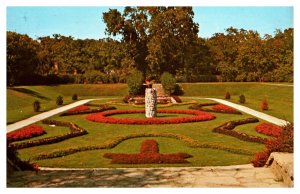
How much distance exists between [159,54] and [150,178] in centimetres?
2637

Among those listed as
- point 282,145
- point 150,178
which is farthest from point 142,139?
point 150,178

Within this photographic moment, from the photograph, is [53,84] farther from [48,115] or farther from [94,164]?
[94,164]

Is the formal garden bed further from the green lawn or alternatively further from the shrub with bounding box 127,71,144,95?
the shrub with bounding box 127,71,144,95

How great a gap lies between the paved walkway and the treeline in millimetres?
18606

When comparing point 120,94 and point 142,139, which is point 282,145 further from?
point 120,94

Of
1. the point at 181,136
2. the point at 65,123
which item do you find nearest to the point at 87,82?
the point at 65,123

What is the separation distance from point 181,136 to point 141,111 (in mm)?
7501

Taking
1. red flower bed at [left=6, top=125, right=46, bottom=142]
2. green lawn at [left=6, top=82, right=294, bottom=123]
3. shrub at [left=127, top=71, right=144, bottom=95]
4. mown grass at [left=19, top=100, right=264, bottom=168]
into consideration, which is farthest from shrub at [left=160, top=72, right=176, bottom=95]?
red flower bed at [left=6, top=125, right=46, bottom=142]

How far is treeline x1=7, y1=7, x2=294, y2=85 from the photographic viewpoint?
28594 millimetres

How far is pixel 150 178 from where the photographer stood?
6906 millimetres

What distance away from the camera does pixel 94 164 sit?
984 centimetres

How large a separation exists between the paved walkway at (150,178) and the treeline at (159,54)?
18.6 m

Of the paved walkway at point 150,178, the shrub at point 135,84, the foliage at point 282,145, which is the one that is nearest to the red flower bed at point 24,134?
the paved walkway at point 150,178

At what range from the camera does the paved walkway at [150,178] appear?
6.48m
